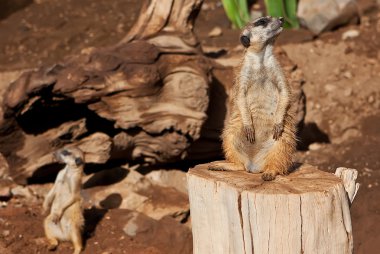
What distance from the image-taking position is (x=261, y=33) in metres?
3.21

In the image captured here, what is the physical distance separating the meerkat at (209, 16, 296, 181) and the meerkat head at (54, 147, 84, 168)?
5.29 feet

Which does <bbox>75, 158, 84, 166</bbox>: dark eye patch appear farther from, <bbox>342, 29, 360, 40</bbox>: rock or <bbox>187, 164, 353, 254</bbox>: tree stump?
<bbox>342, 29, 360, 40</bbox>: rock

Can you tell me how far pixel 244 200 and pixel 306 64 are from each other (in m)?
4.24

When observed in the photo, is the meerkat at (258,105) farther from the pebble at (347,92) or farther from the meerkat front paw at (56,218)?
the pebble at (347,92)

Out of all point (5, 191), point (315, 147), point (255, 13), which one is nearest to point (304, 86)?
point (315, 147)

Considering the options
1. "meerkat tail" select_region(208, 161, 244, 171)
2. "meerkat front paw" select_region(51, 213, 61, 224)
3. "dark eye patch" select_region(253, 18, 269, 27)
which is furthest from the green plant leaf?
"meerkat tail" select_region(208, 161, 244, 171)

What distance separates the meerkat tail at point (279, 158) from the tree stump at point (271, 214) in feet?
0.35

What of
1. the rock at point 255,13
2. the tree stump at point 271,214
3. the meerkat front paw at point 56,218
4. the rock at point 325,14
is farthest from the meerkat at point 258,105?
the rock at point 255,13

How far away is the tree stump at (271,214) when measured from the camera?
2.63 m

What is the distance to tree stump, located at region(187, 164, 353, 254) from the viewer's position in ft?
8.64

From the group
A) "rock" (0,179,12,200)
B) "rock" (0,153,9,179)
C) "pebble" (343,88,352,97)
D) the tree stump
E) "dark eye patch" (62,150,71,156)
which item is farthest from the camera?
"pebble" (343,88,352,97)

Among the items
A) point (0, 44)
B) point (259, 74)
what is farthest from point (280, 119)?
point (0, 44)

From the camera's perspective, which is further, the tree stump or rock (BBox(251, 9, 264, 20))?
rock (BBox(251, 9, 264, 20))

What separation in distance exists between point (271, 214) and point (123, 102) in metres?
2.23
